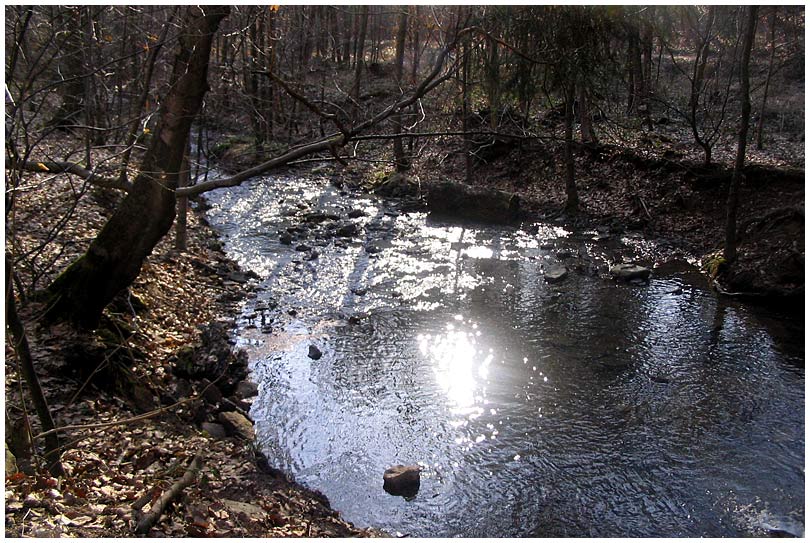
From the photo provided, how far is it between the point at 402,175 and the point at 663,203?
314 inches

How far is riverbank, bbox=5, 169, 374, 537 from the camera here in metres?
4.42

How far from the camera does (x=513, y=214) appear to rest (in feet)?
55.9

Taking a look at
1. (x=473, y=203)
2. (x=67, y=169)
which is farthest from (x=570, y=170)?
(x=67, y=169)

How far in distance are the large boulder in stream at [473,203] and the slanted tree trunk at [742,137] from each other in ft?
19.4

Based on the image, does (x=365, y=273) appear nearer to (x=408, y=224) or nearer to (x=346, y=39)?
(x=408, y=224)

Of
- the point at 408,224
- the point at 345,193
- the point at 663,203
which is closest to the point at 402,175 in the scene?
the point at 345,193

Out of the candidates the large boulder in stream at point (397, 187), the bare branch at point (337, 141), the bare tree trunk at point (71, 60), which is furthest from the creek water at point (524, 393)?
the large boulder in stream at point (397, 187)

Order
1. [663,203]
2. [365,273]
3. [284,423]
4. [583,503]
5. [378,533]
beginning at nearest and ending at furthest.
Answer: [378,533] → [583,503] → [284,423] → [365,273] → [663,203]

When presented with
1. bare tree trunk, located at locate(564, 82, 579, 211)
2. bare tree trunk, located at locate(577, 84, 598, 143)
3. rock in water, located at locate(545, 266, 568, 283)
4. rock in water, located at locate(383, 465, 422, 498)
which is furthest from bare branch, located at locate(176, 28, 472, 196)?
bare tree trunk, located at locate(577, 84, 598, 143)

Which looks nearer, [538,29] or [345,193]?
[538,29]

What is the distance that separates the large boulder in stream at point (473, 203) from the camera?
17.0m

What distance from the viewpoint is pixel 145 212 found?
7.09 meters

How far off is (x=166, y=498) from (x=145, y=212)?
3.57 m

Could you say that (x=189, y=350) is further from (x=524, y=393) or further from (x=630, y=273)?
(x=630, y=273)
